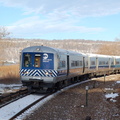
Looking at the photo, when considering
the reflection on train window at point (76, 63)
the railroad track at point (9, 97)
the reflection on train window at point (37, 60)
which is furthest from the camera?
the reflection on train window at point (76, 63)

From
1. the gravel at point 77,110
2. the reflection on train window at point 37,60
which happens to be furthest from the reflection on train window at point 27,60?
the gravel at point 77,110

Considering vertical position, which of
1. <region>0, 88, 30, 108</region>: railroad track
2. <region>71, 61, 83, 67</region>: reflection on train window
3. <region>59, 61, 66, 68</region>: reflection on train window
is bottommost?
<region>0, 88, 30, 108</region>: railroad track

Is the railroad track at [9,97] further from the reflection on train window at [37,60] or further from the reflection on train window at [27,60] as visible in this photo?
the reflection on train window at [37,60]

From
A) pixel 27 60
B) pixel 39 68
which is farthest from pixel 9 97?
pixel 27 60

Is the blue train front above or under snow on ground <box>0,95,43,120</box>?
above

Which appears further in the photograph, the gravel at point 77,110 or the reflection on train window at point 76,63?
the reflection on train window at point 76,63

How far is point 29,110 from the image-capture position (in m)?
9.92

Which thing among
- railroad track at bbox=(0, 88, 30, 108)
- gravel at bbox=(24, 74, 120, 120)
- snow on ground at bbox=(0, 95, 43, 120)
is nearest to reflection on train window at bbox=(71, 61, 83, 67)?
railroad track at bbox=(0, 88, 30, 108)

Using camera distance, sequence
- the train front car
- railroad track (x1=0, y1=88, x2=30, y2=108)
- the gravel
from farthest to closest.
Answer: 1. the train front car
2. railroad track (x1=0, y1=88, x2=30, y2=108)
3. the gravel

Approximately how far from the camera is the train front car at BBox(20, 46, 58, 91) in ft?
46.9

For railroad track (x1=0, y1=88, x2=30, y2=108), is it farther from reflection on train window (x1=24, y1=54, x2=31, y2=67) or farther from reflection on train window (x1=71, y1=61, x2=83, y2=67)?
reflection on train window (x1=71, y1=61, x2=83, y2=67)

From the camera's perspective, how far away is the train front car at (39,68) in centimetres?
1430

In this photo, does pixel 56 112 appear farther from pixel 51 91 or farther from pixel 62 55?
pixel 62 55

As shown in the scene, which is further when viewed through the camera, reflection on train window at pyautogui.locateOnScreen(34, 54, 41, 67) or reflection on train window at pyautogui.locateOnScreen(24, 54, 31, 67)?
reflection on train window at pyautogui.locateOnScreen(24, 54, 31, 67)
